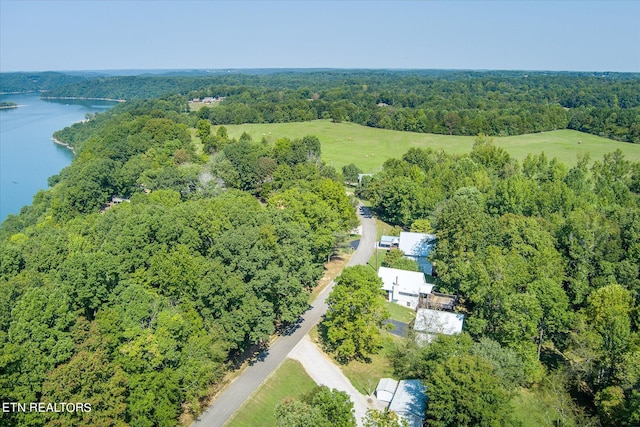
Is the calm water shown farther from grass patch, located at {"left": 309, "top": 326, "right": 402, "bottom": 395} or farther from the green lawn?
the green lawn

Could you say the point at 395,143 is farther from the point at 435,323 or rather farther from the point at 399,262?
the point at 435,323

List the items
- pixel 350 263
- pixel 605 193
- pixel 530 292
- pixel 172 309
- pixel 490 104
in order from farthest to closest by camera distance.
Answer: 1. pixel 490 104
2. pixel 605 193
3. pixel 350 263
4. pixel 530 292
5. pixel 172 309

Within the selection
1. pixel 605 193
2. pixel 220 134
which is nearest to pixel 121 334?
pixel 605 193

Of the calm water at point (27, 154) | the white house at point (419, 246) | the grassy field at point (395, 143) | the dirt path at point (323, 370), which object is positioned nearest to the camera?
the dirt path at point (323, 370)

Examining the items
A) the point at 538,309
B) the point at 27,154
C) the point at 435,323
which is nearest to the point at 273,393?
the point at 435,323

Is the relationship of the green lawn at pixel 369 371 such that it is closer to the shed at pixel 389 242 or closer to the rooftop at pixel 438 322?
the rooftop at pixel 438 322

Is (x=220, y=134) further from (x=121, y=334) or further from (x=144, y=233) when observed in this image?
(x=121, y=334)

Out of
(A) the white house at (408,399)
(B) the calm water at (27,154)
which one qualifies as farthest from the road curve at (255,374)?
(B) the calm water at (27,154)

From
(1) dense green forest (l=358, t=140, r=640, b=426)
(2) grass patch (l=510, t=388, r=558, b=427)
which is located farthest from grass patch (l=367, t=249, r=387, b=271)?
(2) grass patch (l=510, t=388, r=558, b=427)
